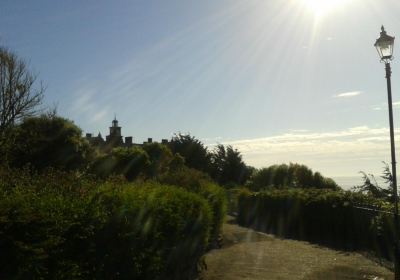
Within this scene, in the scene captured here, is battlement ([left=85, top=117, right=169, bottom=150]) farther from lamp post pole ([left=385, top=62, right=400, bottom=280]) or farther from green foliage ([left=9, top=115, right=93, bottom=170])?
lamp post pole ([left=385, top=62, right=400, bottom=280])

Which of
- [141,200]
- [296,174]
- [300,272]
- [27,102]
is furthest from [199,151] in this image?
[141,200]

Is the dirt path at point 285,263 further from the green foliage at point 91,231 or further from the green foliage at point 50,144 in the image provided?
the green foliage at point 50,144

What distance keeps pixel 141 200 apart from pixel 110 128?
231 feet

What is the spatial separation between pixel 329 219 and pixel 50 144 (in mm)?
16312

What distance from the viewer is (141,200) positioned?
25.6 ft

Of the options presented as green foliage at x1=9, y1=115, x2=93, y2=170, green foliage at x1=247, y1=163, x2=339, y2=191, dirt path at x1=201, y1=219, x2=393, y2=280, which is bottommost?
dirt path at x1=201, y1=219, x2=393, y2=280

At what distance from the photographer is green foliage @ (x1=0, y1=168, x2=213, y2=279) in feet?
15.8

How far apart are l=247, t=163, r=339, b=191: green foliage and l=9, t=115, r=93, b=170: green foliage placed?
15.5m

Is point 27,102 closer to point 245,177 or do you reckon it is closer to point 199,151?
point 199,151

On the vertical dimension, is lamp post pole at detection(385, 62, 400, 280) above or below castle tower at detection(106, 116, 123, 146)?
below

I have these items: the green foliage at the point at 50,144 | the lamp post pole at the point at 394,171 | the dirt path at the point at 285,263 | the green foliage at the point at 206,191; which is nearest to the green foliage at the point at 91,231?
the dirt path at the point at 285,263

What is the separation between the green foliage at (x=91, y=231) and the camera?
15.8 feet

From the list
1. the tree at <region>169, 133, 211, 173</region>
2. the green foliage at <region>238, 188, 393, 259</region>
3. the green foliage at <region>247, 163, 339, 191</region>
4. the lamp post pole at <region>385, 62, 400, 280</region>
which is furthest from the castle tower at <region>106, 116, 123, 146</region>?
the lamp post pole at <region>385, 62, 400, 280</region>

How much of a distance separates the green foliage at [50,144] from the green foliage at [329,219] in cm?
1069
